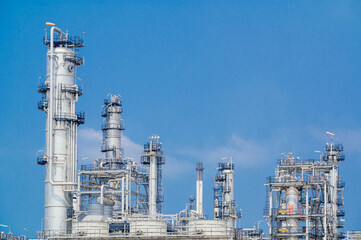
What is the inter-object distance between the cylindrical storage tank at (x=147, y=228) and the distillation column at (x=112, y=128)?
24302 mm

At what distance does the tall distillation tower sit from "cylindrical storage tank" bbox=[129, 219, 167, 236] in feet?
34.5

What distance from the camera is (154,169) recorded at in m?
98.9

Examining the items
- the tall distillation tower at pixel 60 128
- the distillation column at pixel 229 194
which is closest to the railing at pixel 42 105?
the tall distillation tower at pixel 60 128

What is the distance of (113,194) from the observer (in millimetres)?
93875

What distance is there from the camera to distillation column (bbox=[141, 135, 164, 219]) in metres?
97.4

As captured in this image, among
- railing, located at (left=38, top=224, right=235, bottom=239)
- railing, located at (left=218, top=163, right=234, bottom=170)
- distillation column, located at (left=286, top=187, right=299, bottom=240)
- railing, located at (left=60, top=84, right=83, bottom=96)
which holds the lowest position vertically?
railing, located at (left=38, top=224, right=235, bottom=239)

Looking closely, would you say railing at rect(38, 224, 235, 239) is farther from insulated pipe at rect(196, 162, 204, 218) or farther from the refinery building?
insulated pipe at rect(196, 162, 204, 218)

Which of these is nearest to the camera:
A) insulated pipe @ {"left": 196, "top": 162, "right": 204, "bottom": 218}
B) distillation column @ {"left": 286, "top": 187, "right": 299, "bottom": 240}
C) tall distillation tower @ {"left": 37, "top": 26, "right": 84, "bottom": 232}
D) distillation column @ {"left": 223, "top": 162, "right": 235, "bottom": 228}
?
distillation column @ {"left": 286, "top": 187, "right": 299, "bottom": 240}

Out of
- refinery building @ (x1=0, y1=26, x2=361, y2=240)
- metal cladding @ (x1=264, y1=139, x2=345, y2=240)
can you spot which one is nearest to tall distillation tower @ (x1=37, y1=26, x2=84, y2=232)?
refinery building @ (x1=0, y1=26, x2=361, y2=240)

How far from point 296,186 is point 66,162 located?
23.5 meters

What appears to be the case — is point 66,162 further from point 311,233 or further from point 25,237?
Result: point 311,233

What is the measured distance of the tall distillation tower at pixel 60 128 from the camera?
86.7m

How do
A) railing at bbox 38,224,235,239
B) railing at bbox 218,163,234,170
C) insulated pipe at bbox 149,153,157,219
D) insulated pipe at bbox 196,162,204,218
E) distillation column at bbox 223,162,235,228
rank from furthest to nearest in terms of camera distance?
1. railing at bbox 218,163,234,170
2. insulated pipe at bbox 196,162,204,218
3. distillation column at bbox 223,162,235,228
4. insulated pipe at bbox 149,153,157,219
5. railing at bbox 38,224,235,239

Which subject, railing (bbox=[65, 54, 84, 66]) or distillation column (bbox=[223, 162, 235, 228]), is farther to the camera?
distillation column (bbox=[223, 162, 235, 228])
